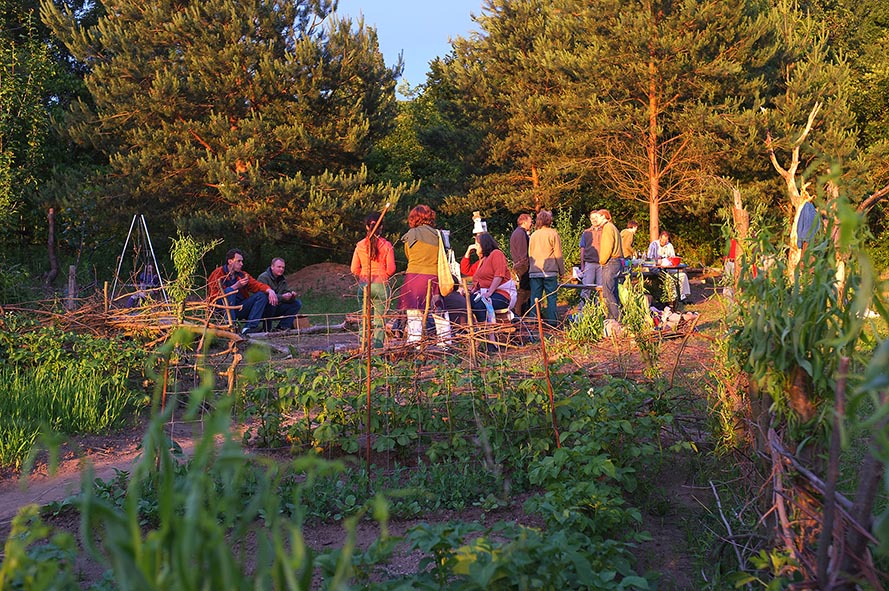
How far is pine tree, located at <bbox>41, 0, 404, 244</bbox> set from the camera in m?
16.4

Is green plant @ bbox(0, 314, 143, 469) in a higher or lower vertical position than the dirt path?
higher

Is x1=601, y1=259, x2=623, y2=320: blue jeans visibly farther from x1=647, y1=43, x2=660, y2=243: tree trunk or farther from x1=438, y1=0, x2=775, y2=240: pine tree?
x1=438, y1=0, x2=775, y2=240: pine tree

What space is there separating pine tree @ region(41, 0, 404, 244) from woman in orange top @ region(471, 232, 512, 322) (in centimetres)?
753

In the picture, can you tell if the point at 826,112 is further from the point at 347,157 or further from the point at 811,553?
the point at 811,553

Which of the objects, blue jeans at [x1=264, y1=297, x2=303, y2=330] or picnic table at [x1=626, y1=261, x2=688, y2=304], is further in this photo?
picnic table at [x1=626, y1=261, x2=688, y2=304]

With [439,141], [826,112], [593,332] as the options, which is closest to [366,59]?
[439,141]

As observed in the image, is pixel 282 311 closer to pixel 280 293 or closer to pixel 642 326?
pixel 280 293

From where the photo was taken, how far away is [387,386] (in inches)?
179

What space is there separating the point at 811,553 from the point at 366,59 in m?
16.9

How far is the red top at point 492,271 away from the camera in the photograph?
9273 mm

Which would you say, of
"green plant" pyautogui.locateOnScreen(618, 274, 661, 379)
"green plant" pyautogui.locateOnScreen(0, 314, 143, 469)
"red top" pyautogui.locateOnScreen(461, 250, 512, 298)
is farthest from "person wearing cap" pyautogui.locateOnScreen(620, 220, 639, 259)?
"green plant" pyautogui.locateOnScreen(0, 314, 143, 469)

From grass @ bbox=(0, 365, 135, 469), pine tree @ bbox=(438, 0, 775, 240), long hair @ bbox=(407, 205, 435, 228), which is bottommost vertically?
grass @ bbox=(0, 365, 135, 469)

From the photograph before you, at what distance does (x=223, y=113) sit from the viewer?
56.2 ft

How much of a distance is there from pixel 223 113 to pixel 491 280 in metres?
10.1
